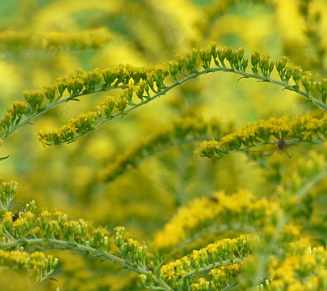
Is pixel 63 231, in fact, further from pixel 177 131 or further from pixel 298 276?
pixel 177 131

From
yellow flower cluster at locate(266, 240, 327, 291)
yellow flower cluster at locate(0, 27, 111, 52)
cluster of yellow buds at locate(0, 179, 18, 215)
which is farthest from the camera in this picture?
yellow flower cluster at locate(0, 27, 111, 52)

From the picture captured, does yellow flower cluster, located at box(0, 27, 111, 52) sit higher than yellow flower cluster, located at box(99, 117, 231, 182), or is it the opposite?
yellow flower cluster, located at box(0, 27, 111, 52)

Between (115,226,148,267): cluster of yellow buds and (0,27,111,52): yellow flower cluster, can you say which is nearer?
(115,226,148,267): cluster of yellow buds

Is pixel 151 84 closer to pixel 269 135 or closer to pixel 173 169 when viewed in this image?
pixel 269 135

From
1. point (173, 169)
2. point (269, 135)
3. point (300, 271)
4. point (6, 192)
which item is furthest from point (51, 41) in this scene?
point (300, 271)

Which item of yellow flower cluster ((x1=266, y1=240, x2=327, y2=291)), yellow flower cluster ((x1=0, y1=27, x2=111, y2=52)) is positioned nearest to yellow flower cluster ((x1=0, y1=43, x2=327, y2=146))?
yellow flower cluster ((x1=266, y1=240, x2=327, y2=291))

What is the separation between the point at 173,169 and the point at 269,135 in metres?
1.74

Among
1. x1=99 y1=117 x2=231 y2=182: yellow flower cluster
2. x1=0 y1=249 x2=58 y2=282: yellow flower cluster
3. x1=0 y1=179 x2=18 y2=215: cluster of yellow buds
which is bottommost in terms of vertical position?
x1=0 y1=249 x2=58 y2=282: yellow flower cluster

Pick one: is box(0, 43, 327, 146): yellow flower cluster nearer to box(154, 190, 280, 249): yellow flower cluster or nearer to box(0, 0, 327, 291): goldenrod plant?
box(0, 0, 327, 291): goldenrod plant

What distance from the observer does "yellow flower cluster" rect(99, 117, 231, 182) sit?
8.24ft

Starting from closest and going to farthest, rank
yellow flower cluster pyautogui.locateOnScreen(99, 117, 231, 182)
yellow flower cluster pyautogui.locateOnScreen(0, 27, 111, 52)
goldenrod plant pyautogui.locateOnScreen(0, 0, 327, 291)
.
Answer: goldenrod plant pyautogui.locateOnScreen(0, 0, 327, 291) → yellow flower cluster pyautogui.locateOnScreen(99, 117, 231, 182) → yellow flower cluster pyautogui.locateOnScreen(0, 27, 111, 52)

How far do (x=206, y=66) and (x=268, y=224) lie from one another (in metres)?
0.88

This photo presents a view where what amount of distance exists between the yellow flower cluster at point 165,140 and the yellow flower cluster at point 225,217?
1.71ft

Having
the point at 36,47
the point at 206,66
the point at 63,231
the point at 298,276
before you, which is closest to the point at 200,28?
the point at 36,47
